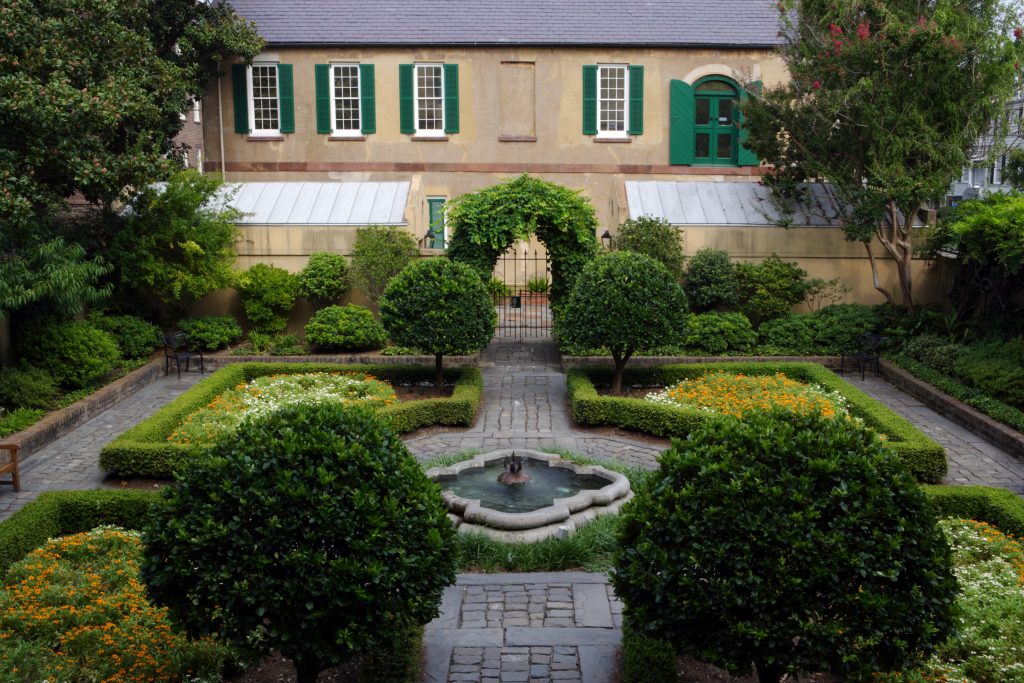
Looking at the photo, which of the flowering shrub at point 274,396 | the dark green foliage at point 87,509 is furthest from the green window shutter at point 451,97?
the dark green foliage at point 87,509

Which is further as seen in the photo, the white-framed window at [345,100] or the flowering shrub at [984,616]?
the white-framed window at [345,100]

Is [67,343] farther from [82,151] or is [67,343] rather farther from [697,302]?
[697,302]

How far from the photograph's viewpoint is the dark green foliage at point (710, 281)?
757 inches

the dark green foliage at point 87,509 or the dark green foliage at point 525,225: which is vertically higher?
the dark green foliage at point 525,225

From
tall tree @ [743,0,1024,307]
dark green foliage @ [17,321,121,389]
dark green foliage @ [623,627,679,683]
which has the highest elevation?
tall tree @ [743,0,1024,307]

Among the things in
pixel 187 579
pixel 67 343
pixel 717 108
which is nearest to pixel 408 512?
pixel 187 579

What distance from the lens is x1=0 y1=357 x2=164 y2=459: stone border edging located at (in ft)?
43.1

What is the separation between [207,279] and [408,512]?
13.7m

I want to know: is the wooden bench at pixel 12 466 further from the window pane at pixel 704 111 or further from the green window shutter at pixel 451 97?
the window pane at pixel 704 111

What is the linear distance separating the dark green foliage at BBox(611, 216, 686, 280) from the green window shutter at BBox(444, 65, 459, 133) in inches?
307

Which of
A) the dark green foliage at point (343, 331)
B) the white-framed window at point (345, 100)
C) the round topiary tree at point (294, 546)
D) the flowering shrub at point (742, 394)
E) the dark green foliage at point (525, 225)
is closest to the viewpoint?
the round topiary tree at point (294, 546)

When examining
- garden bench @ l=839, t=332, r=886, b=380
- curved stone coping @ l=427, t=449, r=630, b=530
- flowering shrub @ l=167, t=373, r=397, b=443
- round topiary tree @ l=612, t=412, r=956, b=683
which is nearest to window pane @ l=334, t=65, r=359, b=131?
flowering shrub @ l=167, t=373, r=397, b=443

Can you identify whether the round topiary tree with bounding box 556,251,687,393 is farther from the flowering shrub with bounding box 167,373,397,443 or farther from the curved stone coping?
the curved stone coping

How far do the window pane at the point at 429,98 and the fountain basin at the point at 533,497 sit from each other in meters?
15.6
